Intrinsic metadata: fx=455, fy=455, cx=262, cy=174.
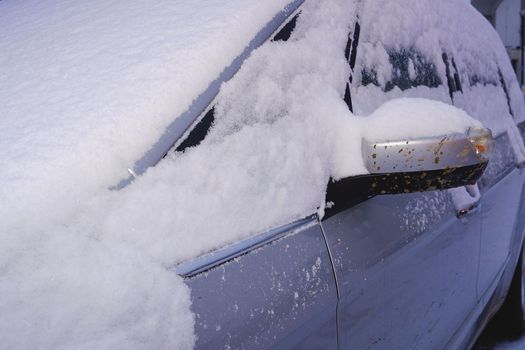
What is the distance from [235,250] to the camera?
89 cm

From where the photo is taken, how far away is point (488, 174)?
208 centimetres

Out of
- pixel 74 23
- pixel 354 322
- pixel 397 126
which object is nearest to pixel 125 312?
pixel 354 322

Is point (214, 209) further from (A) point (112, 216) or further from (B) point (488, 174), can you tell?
(B) point (488, 174)

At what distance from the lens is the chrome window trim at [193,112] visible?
33.1 inches

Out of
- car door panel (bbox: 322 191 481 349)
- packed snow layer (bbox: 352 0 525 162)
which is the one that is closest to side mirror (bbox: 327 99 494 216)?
car door panel (bbox: 322 191 481 349)

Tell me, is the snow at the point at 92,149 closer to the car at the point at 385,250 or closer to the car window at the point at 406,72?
the car at the point at 385,250

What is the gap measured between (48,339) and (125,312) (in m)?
0.11

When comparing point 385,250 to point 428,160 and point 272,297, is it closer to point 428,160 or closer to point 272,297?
point 428,160

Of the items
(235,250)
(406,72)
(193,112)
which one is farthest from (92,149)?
(406,72)

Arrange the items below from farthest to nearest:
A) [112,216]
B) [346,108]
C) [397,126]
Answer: [346,108], [397,126], [112,216]

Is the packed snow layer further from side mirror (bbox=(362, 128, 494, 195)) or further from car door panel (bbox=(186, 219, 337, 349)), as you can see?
car door panel (bbox=(186, 219, 337, 349))

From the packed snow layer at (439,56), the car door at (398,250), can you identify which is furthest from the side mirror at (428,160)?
the packed snow layer at (439,56)

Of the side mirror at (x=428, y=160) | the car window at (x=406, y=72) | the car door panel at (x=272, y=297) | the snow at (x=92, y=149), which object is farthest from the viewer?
the car window at (x=406, y=72)

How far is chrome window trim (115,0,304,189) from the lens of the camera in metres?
0.84
